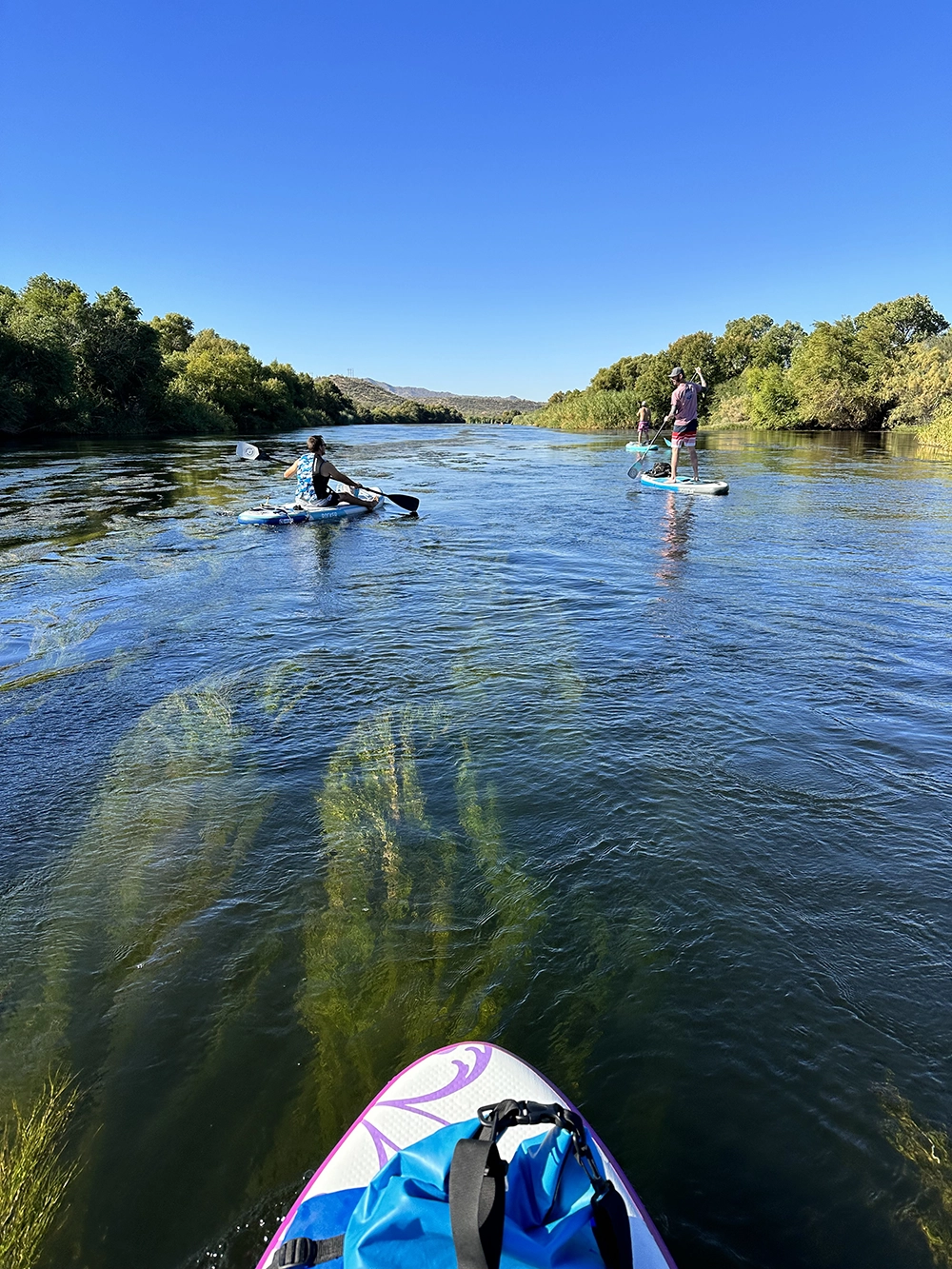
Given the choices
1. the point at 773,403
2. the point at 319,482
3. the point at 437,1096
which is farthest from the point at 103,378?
the point at 437,1096

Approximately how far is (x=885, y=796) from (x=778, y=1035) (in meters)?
2.36

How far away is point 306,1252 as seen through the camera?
2.04m

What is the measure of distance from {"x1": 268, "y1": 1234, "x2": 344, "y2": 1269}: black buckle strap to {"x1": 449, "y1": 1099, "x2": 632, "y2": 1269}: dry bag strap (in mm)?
450

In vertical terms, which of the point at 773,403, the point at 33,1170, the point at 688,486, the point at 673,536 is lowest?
the point at 33,1170

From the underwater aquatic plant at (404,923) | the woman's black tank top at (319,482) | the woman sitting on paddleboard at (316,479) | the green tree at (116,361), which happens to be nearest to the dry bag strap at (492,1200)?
the underwater aquatic plant at (404,923)

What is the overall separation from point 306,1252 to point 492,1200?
26.2 inches

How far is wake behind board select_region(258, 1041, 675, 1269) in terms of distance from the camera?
215 centimetres

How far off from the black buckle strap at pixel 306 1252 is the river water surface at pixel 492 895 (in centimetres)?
41

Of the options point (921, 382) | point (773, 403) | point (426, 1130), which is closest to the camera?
point (426, 1130)

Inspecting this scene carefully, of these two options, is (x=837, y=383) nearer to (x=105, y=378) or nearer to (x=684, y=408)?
(x=684, y=408)

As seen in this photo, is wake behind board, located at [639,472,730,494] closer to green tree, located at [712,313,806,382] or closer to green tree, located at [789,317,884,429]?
green tree, located at [789,317,884,429]

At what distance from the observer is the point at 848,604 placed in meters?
9.44

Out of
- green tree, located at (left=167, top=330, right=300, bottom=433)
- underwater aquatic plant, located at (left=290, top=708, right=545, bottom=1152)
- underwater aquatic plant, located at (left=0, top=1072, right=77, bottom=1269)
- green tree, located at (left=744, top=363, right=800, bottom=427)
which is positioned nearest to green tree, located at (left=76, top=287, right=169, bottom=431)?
green tree, located at (left=167, top=330, right=300, bottom=433)

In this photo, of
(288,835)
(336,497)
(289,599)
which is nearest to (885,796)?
(288,835)
